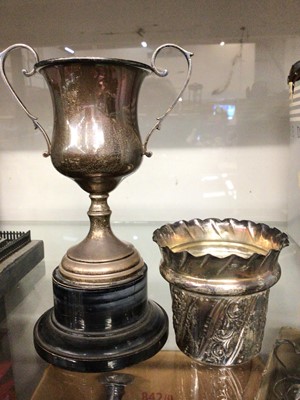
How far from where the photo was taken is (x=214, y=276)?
0.44m

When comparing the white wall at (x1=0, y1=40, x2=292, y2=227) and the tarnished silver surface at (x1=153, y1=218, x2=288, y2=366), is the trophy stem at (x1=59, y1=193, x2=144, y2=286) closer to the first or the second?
the tarnished silver surface at (x1=153, y1=218, x2=288, y2=366)

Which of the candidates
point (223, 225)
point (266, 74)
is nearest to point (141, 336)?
point (223, 225)

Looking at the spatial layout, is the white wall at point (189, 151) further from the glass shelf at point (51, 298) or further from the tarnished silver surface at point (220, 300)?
the tarnished silver surface at point (220, 300)

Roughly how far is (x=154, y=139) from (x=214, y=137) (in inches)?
5.4

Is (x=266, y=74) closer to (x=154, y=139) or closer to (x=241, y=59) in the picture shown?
(x=241, y=59)

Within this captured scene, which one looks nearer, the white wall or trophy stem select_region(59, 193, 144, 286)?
trophy stem select_region(59, 193, 144, 286)

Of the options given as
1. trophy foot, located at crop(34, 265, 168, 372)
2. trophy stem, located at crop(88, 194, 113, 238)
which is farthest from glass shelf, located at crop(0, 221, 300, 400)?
trophy stem, located at crop(88, 194, 113, 238)

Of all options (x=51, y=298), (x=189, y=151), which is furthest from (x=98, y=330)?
(x=189, y=151)

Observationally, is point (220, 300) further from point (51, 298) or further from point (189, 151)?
point (189, 151)

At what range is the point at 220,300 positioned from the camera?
0.44 meters

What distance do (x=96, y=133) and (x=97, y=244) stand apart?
0.48 ft

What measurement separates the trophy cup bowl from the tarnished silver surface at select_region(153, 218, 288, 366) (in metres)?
0.05

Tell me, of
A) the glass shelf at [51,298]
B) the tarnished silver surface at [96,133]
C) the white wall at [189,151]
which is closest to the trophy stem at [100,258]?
the tarnished silver surface at [96,133]

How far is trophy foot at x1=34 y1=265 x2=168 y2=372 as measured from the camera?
460 mm
